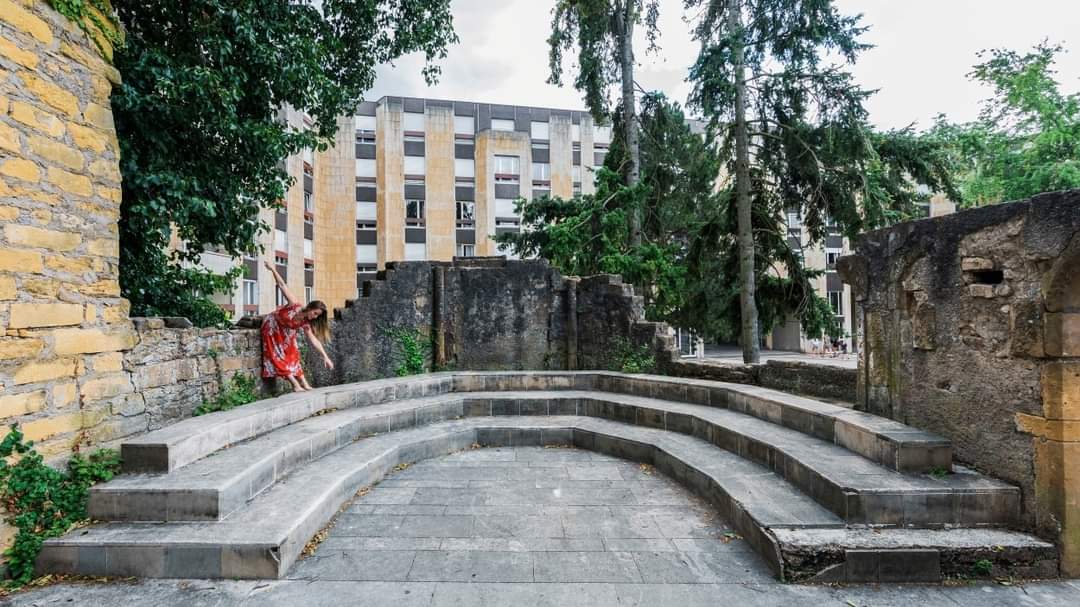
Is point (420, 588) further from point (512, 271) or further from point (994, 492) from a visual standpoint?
point (512, 271)

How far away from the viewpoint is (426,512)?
4234 millimetres

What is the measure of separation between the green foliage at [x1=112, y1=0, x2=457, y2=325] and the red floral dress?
108cm

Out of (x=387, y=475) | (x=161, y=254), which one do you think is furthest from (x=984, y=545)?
(x=161, y=254)

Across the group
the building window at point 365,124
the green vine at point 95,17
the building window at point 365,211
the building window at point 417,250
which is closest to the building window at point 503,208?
the building window at point 417,250

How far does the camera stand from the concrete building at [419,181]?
89.4 ft

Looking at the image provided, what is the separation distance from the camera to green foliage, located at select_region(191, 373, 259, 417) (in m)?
5.15

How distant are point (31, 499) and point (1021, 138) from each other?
24.1 meters

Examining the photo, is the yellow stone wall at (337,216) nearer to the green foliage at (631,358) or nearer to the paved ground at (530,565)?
the green foliage at (631,358)

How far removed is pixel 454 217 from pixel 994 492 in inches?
1110

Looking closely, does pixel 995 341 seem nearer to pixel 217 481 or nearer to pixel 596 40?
pixel 217 481

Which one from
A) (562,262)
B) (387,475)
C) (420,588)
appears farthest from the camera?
(562,262)

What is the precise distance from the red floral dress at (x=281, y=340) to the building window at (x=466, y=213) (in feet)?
79.2

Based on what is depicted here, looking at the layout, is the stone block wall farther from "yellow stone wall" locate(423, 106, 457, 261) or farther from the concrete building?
"yellow stone wall" locate(423, 106, 457, 261)

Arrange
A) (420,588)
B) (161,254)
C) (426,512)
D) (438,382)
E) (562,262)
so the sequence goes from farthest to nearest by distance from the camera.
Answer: (562,262) < (438,382) < (161,254) < (426,512) < (420,588)
